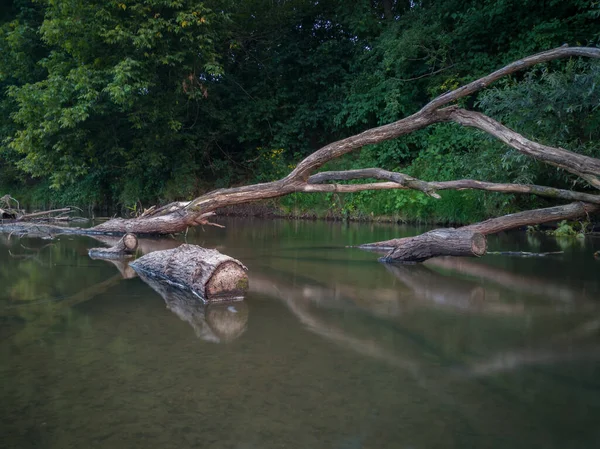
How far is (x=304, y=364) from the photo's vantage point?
2.96 m

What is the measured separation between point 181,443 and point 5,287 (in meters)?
3.93

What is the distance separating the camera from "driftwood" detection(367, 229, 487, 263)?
685 cm

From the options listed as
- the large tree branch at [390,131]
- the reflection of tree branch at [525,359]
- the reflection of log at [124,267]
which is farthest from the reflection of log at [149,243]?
the reflection of tree branch at [525,359]

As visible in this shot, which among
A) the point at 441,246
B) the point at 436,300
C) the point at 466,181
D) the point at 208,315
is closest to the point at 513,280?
the point at 441,246

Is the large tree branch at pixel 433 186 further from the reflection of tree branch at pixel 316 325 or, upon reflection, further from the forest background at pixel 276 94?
the reflection of tree branch at pixel 316 325

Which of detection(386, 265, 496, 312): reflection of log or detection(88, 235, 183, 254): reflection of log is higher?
detection(88, 235, 183, 254): reflection of log

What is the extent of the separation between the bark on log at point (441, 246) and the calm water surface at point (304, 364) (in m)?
1.10

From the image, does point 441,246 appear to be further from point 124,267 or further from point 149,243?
point 149,243

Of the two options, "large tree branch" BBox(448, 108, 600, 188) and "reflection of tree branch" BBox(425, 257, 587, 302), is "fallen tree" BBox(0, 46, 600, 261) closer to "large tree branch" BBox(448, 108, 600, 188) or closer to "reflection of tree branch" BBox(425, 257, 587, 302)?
"large tree branch" BBox(448, 108, 600, 188)

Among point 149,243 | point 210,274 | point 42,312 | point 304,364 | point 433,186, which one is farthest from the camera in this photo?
point 149,243

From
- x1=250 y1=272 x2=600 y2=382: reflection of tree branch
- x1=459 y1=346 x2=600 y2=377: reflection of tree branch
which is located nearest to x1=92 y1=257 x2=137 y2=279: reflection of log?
x1=250 y1=272 x2=600 y2=382: reflection of tree branch

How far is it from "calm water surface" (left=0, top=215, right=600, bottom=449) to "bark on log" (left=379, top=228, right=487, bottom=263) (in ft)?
3.61

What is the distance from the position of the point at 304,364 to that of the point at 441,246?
14.5 feet

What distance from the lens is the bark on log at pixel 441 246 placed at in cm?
685
